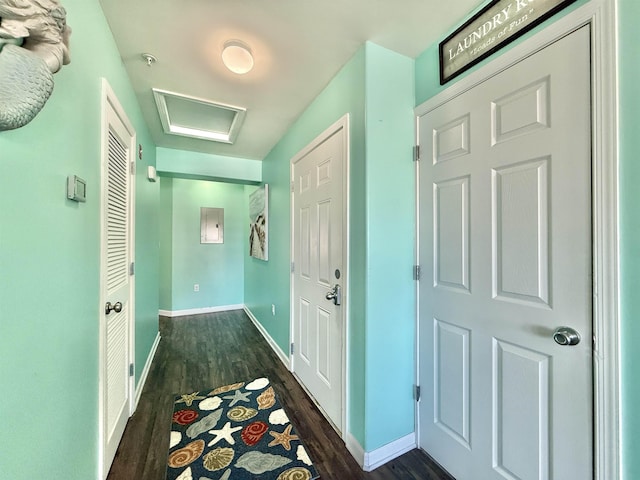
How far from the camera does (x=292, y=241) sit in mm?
2496

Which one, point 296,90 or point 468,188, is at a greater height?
point 296,90

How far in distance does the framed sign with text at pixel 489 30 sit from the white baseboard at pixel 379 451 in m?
2.07

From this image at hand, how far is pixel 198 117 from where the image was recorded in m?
2.39

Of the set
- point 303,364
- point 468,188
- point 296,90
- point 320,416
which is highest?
point 296,90

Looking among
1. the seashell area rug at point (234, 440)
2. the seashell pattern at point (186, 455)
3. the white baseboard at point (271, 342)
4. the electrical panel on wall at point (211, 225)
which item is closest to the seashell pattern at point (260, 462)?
the seashell area rug at point (234, 440)

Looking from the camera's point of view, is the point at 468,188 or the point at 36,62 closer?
the point at 36,62

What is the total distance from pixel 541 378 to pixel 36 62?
1.87 meters

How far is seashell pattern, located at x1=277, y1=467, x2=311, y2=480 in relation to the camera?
1.40 meters

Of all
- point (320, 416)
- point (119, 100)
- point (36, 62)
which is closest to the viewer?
Result: point (36, 62)

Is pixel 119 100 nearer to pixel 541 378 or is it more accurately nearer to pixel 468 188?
pixel 468 188

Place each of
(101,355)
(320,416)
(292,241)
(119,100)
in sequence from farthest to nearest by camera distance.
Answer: (292,241) → (320,416) → (119,100) → (101,355)

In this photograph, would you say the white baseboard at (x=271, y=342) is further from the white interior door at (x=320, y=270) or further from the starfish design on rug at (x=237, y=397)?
the starfish design on rug at (x=237, y=397)

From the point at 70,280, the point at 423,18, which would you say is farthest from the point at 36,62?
the point at 423,18

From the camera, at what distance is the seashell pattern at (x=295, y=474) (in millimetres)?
1399
